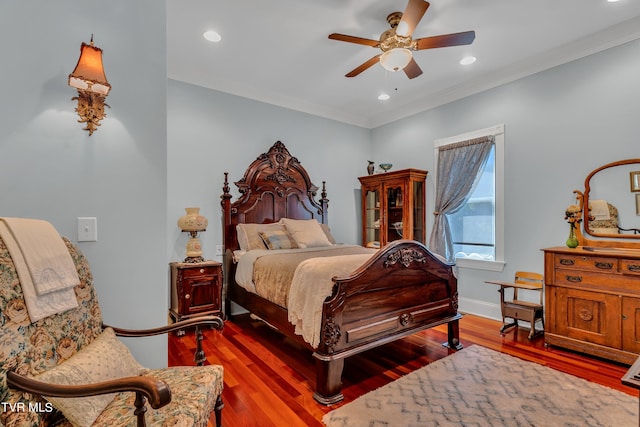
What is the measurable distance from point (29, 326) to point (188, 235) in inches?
106

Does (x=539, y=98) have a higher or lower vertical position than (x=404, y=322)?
higher

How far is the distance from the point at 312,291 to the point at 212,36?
8.57 feet

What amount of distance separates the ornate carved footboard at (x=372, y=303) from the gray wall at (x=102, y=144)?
104cm

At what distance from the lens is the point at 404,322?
255 centimetres

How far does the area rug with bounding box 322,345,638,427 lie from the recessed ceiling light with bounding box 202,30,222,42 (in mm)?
3333

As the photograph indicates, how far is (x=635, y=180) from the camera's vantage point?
9.39ft

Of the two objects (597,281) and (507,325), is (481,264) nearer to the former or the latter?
(507,325)

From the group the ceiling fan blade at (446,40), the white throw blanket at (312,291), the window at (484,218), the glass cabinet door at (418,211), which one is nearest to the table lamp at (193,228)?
the white throw blanket at (312,291)

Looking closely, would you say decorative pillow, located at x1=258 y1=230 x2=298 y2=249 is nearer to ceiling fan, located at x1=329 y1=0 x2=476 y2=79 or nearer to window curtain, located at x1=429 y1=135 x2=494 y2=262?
window curtain, located at x1=429 y1=135 x2=494 y2=262

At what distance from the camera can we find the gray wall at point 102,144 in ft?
4.79

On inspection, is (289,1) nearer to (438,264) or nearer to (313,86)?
(313,86)

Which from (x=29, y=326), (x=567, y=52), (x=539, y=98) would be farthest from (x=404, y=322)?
(x=567, y=52)

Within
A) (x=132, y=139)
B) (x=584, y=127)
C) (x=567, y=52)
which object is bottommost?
(x=132, y=139)

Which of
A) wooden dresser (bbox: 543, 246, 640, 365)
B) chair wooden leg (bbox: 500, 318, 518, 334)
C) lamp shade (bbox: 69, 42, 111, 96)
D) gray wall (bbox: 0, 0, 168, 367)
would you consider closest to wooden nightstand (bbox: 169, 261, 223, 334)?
gray wall (bbox: 0, 0, 168, 367)
